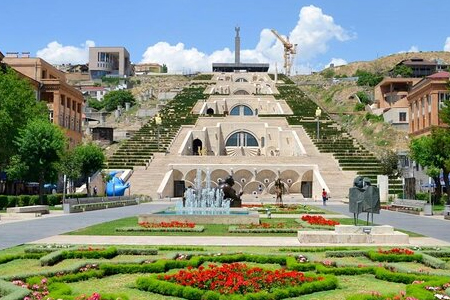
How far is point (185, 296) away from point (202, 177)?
44457mm

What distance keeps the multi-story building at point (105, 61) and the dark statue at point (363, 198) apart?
496 feet

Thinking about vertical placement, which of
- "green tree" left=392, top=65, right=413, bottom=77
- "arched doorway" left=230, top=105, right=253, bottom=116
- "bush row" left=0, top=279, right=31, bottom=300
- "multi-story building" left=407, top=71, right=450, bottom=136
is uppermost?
"green tree" left=392, top=65, right=413, bottom=77

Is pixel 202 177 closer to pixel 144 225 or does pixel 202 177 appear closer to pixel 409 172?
pixel 409 172

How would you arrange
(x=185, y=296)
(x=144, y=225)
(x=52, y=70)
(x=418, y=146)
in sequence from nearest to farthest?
(x=185, y=296) < (x=144, y=225) < (x=418, y=146) < (x=52, y=70)

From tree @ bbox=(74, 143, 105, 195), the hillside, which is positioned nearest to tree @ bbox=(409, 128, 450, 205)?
tree @ bbox=(74, 143, 105, 195)

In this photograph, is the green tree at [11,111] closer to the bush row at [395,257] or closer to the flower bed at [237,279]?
the bush row at [395,257]

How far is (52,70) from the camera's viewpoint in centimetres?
6650

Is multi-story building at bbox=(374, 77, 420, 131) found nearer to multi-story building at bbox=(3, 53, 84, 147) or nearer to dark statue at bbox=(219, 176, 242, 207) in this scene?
multi-story building at bbox=(3, 53, 84, 147)

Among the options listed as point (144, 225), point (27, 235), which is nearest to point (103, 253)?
point (27, 235)

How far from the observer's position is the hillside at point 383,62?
156500 mm

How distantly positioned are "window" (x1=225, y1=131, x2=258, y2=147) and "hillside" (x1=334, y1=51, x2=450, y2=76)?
3489 inches

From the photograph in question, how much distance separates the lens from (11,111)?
38906mm

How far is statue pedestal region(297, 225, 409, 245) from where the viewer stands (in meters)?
16.2

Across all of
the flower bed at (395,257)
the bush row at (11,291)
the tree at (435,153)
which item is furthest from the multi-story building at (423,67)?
the bush row at (11,291)
